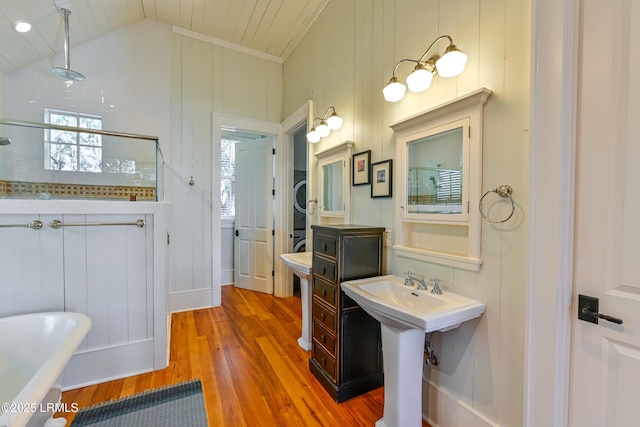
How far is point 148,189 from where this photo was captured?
310 centimetres

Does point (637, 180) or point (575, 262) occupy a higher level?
point (637, 180)

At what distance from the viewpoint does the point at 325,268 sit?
1968 mm

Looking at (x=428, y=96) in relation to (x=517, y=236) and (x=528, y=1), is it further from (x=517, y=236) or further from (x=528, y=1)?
(x=517, y=236)

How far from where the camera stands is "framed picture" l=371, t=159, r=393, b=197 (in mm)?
1948

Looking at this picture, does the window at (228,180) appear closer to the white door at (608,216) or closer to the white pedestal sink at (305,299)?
the white pedestal sink at (305,299)

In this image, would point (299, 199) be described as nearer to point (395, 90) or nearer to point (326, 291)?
point (326, 291)

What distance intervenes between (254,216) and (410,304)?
3.00 m

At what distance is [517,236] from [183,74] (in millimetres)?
3902

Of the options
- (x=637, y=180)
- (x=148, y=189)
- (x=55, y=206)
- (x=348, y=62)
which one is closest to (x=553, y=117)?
(x=637, y=180)

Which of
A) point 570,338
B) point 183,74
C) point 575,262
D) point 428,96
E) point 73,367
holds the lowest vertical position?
point 73,367

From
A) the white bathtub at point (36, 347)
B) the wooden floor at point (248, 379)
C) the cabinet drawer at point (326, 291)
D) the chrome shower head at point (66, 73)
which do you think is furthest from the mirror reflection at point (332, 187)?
the chrome shower head at point (66, 73)

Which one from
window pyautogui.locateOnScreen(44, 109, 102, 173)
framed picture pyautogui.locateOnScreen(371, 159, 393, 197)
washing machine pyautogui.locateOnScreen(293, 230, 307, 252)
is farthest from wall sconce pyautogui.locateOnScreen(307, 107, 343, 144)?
window pyautogui.locateOnScreen(44, 109, 102, 173)

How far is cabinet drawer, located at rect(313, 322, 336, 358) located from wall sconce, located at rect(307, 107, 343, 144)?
176cm

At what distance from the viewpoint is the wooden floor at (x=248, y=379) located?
168cm
